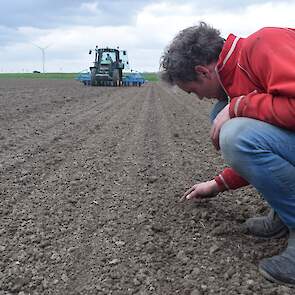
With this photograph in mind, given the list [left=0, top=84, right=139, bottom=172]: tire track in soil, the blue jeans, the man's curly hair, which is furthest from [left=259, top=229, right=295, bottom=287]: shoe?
[left=0, top=84, right=139, bottom=172]: tire track in soil

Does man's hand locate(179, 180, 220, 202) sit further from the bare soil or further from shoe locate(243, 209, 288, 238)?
shoe locate(243, 209, 288, 238)

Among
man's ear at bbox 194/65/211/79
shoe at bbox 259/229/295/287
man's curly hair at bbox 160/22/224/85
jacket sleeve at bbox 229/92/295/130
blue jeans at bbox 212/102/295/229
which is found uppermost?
man's curly hair at bbox 160/22/224/85

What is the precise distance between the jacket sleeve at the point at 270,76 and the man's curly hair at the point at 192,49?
23 centimetres

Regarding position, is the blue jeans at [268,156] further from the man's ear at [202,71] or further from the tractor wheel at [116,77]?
the tractor wheel at [116,77]

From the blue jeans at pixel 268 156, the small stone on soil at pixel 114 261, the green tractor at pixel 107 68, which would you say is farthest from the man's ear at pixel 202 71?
the green tractor at pixel 107 68

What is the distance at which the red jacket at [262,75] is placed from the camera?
227 centimetres

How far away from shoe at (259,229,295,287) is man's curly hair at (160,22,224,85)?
3.48ft

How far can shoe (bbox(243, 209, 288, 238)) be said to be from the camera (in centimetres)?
297

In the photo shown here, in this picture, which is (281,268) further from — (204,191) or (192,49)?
(192,49)

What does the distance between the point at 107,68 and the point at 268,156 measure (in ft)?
90.2

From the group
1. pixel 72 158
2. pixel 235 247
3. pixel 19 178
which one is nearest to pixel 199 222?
Result: pixel 235 247

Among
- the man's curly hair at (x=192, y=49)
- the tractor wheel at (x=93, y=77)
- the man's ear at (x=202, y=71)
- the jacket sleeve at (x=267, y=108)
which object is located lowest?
the tractor wheel at (x=93, y=77)

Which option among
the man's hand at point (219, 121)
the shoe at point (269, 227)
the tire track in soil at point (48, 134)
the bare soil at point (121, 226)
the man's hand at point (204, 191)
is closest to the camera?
the bare soil at point (121, 226)

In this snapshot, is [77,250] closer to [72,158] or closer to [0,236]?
[0,236]
